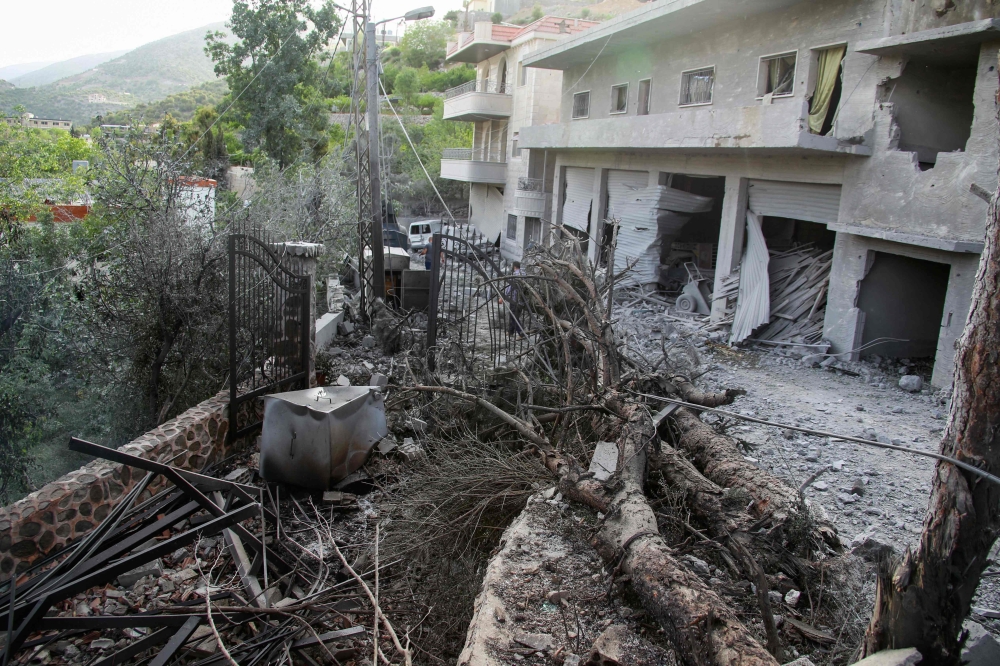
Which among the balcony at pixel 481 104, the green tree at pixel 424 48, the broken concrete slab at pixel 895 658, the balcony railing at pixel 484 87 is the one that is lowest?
the broken concrete slab at pixel 895 658

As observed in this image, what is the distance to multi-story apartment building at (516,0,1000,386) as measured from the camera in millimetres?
8891

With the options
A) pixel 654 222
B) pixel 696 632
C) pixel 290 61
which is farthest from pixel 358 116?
pixel 290 61

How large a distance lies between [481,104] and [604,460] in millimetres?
24744

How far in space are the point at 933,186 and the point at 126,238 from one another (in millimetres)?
11354

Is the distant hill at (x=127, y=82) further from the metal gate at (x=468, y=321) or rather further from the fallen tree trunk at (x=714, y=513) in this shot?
the fallen tree trunk at (x=714, y=513)

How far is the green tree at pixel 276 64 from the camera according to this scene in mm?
26672

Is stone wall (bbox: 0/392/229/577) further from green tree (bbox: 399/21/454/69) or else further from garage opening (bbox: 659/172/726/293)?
green tree (bbox: 399/21/454/69)

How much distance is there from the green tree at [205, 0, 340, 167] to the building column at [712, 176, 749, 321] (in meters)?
18.7

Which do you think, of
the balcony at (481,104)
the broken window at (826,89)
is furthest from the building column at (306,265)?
the balcony at (481,104)

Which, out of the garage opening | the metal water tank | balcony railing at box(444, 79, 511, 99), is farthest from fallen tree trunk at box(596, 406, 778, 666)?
balcony railing at box(444, 79, 511, 99)

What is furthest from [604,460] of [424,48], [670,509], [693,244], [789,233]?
[424,48]

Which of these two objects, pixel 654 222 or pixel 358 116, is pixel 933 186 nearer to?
pixel 654 222

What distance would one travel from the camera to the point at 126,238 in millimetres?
8711

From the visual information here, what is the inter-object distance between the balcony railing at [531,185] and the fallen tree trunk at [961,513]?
2083 centimetres
